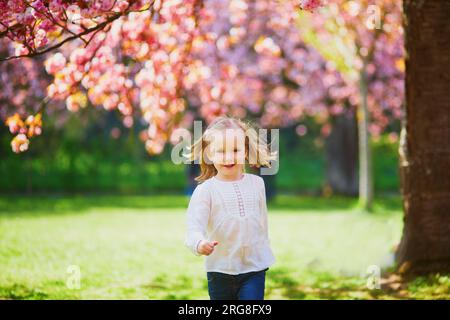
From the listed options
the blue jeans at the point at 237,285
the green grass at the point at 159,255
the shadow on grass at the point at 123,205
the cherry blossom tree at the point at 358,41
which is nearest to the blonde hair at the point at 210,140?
the blue jeans at the point at 237,285

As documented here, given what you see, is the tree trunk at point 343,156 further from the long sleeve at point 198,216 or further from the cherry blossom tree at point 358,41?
the long sleeve at point 198,216

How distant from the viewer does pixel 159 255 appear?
10.5 meters

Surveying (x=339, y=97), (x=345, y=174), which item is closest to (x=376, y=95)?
(x=339, y=97)

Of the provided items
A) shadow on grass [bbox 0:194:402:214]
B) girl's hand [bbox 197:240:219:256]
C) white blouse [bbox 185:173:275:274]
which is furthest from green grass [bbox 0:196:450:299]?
girl's hand [bbox 197:240:219:256]

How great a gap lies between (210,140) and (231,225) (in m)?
0.62

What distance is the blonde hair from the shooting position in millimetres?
5113

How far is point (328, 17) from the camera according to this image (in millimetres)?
14609

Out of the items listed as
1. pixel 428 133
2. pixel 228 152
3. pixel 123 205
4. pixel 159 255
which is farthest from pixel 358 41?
pixel 228 152

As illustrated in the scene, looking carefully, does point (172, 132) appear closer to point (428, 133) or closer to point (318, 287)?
point (318, 287)

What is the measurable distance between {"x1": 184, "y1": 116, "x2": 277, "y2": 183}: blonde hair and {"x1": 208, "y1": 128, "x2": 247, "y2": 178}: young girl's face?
0.07 meters

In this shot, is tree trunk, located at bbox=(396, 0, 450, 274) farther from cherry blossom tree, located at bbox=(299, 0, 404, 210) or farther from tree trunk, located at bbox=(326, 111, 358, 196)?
tree trunk, located at bbox=(326, 111, 358, 196)

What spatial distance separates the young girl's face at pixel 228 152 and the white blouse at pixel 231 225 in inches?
3.9
